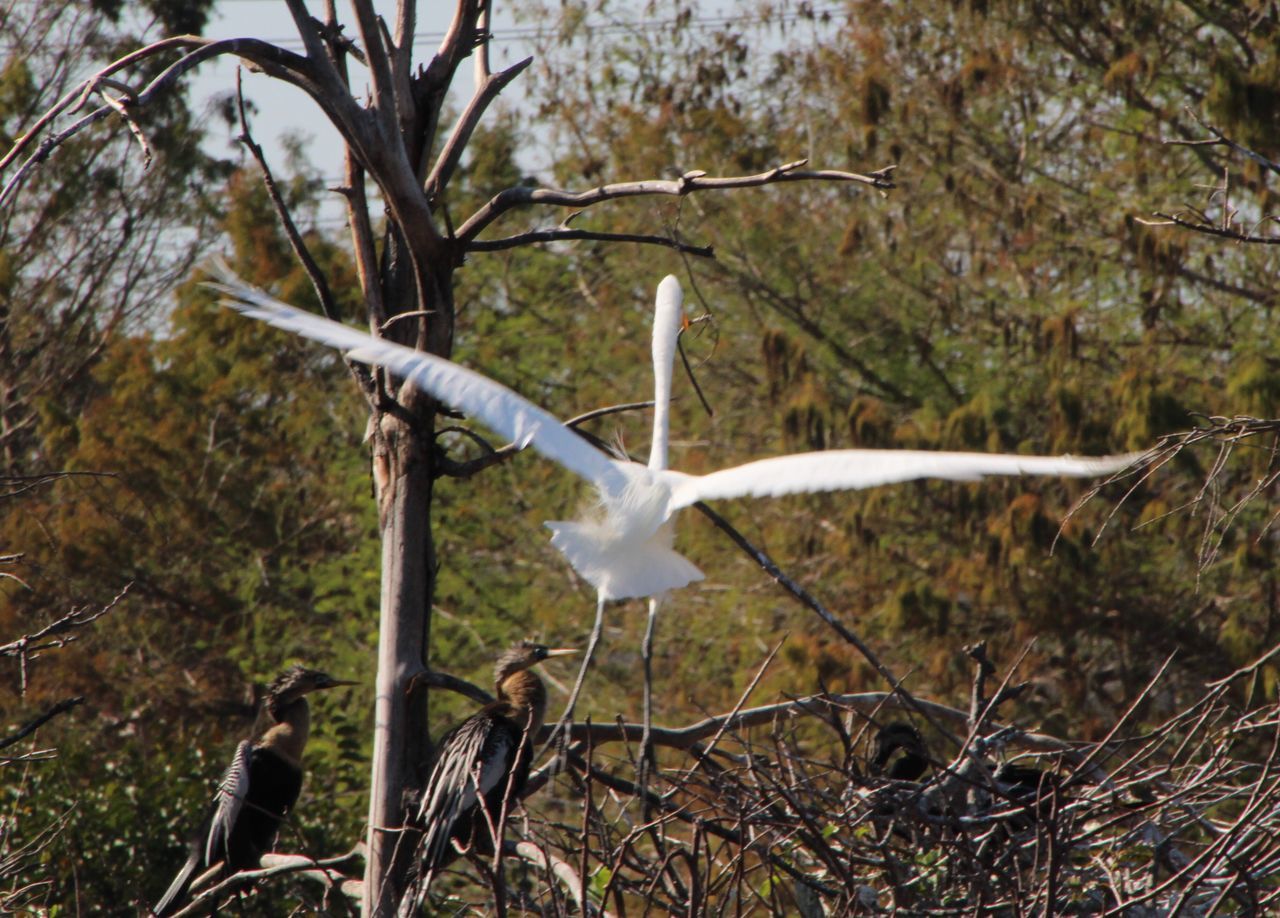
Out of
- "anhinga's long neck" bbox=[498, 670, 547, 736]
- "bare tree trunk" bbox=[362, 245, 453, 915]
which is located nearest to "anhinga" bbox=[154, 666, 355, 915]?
"anhinga's long neck" bbox=[498, 670, 547, 736]

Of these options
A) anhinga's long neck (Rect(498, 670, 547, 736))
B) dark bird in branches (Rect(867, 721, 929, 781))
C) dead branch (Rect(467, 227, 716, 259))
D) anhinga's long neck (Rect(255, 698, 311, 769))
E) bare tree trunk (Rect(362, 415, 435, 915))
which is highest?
dead branch (Rect(467, 227, 716, 259))

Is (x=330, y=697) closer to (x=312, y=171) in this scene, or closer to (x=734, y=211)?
(x=734, y=211)

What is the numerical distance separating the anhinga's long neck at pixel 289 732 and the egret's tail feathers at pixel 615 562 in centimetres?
179

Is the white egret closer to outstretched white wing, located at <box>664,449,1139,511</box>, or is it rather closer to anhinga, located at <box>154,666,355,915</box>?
outstretched white wing, located at <box>664,449,1139,511</box>

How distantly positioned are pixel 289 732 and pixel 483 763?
1245 millimetres

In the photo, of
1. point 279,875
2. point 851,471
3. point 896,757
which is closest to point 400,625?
point 279,875

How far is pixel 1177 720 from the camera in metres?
2.82

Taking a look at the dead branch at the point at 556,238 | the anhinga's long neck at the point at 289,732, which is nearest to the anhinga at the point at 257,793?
the anhinga's long neck at the point at 289,732

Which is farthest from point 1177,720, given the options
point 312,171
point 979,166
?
point 312,171

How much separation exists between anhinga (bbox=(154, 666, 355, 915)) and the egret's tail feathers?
1380 mm

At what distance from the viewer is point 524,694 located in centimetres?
479

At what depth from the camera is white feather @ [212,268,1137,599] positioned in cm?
330

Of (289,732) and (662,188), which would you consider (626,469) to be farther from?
Result: (289,732)

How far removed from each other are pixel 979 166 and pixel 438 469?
268 inches
